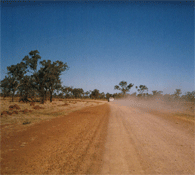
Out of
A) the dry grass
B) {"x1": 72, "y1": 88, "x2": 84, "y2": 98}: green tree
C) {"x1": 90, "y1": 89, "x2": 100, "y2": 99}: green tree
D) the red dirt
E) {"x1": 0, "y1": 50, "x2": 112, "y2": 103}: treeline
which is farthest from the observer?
{"x1": 90, "y1": 89, "x2": 100, "y2": 99}: green tree

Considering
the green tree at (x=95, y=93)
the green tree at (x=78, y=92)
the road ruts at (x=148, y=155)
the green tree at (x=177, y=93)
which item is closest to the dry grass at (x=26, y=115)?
the road ruts at (x=148, y=155)

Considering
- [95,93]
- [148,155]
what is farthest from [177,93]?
[95,93]

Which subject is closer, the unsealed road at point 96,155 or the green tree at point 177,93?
the unsealed road at point 96,155

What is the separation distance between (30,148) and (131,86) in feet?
290

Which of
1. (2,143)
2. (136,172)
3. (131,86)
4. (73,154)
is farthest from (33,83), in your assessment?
(131,86)

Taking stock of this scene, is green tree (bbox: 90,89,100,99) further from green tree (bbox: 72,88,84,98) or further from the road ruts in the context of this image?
the road ruts

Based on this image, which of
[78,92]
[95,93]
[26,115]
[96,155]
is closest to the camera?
[96,155]

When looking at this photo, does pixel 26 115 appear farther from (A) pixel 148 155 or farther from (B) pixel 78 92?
(B) pixel 78 92

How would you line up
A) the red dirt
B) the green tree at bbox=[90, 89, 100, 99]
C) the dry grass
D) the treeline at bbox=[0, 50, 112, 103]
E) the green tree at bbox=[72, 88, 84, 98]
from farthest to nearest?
the green tree at bbox=[90, 89, 100, 99] → the green tree at bbox=[72, 88, 84, 98] → the treeline at bbox=[0, 50, 112, 103] → the dry grass → the red dirt

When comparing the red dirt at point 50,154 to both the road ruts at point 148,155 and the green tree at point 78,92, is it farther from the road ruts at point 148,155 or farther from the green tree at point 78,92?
the green tree at point 78,92

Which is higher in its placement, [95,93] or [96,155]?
[95,93]

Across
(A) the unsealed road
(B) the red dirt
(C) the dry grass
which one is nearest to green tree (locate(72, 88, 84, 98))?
(C) the dry grass

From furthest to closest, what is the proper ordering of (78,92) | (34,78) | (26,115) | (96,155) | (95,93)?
(95,93)
(78,92)
(34,78)
(26,115)
(96,155)

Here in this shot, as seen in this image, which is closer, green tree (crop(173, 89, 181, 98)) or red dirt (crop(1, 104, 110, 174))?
red dirt (crop(1, 104, 110, 174))
